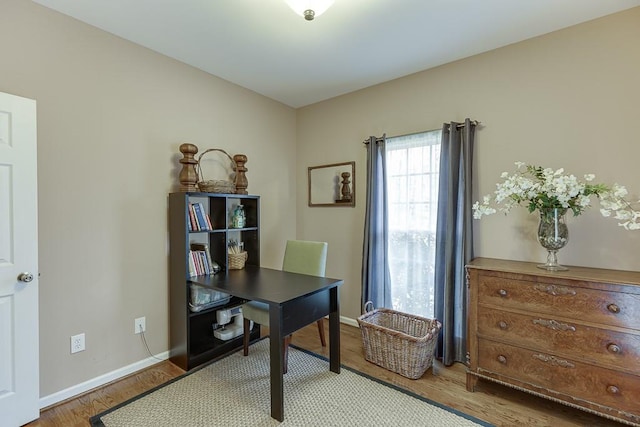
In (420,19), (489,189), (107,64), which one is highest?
(420,19)

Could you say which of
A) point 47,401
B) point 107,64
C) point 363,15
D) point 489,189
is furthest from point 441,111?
point 47,401

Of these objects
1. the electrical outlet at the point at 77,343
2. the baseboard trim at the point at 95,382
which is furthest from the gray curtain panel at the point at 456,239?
the electrical outlet at the point at 77,343

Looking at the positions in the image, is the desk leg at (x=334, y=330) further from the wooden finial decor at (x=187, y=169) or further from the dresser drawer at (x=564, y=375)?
the wooden finial decor at (x=187, y=169)

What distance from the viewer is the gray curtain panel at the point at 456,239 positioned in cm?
244

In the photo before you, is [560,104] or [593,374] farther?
[560,104]

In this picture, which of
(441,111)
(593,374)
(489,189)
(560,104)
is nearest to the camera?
(593,374)

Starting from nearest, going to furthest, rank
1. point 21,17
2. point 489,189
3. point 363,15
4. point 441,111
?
1. point 21,17
2. point 363,15
3. point 489,189
4. point 441,111

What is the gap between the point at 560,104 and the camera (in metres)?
2.17

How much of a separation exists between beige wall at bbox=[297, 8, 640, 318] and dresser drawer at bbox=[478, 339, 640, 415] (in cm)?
71

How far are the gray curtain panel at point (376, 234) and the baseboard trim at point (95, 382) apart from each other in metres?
1.93

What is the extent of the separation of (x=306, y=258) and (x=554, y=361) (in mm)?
1882

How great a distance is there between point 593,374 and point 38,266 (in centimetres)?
335

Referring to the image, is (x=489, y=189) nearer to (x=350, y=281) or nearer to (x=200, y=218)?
(x=350, y=281)

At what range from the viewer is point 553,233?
6.44 ft
